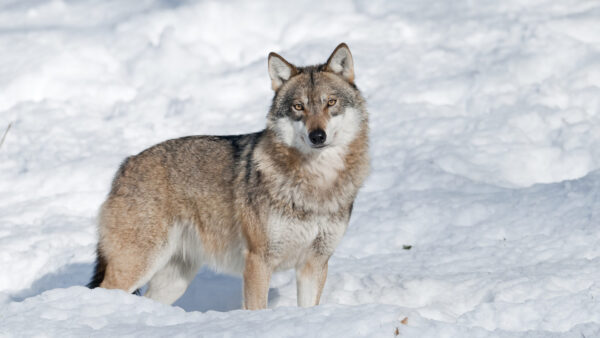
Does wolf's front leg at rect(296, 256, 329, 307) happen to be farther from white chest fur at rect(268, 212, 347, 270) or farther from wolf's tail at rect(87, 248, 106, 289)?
wolf's tail at rect(87, 248, 106, 289)

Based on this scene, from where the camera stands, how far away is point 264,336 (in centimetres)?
347

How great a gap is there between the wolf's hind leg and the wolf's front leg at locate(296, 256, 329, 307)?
3.65 ft

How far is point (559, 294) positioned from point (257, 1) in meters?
9.01

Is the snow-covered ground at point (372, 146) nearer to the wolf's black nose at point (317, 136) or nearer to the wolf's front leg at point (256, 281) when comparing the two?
the wolf's front leg at point (256, 281)

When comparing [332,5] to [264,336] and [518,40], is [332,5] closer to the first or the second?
[518,40]

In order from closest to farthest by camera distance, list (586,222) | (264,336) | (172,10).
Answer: (264,336) < (586,222) < (172,10)

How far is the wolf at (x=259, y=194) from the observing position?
200 inches

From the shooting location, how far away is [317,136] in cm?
479

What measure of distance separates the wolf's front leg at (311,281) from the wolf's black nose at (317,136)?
1.02 meters

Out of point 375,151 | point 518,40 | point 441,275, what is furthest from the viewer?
point 518,40

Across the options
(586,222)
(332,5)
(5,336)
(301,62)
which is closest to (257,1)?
(332,5)

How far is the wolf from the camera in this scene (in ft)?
16.6

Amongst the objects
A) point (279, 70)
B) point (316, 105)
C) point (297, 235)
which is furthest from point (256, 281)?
point (279, 70)

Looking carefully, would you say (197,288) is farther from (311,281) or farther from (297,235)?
(297,235)
